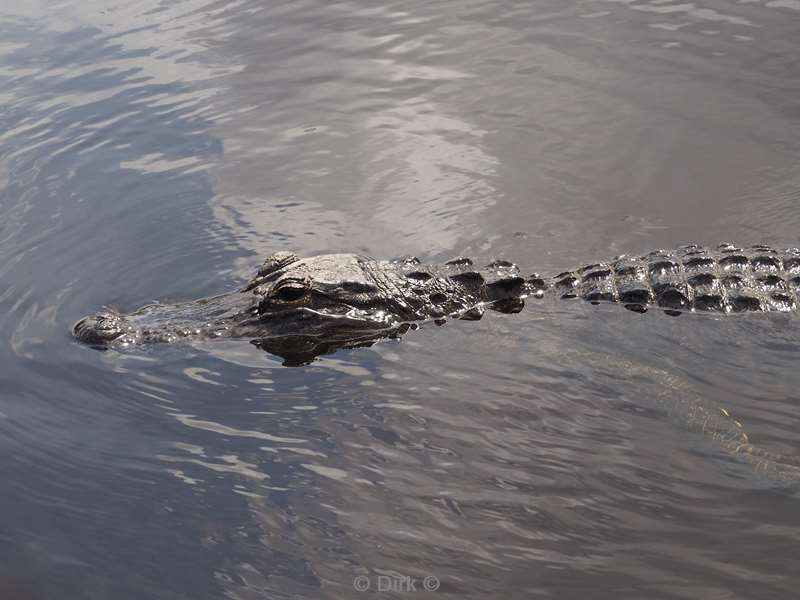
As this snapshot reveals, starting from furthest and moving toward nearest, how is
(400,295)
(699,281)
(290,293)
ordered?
(400,295), (290,293), (699,281)

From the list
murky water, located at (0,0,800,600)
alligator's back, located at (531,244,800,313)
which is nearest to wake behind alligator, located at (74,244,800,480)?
alligator's back, located at (531,244,800,313)

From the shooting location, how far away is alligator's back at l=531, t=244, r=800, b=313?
20.1 feet

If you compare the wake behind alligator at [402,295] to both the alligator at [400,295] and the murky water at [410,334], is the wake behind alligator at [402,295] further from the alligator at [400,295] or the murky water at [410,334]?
the murky water at [410,334]

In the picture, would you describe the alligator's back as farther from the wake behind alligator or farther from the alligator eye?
the alligator eye

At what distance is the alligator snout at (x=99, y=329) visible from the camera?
6.44 m

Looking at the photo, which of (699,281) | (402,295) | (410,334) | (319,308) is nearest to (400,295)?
(402,295)

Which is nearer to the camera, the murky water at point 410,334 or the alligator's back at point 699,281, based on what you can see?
the murky water at point 410,334

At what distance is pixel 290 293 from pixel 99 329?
139cm

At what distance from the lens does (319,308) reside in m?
6.50

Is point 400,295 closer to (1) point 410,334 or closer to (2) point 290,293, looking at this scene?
(1) point 410,334

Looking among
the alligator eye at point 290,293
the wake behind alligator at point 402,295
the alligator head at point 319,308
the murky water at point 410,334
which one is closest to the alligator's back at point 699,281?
the wake behind alligator at point 402,295

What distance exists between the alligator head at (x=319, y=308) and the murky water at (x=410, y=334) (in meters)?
0.21

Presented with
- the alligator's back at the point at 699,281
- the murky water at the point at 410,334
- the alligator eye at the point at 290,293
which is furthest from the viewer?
the alligator eye at the point at 290,293

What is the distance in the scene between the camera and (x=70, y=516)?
196 inches
